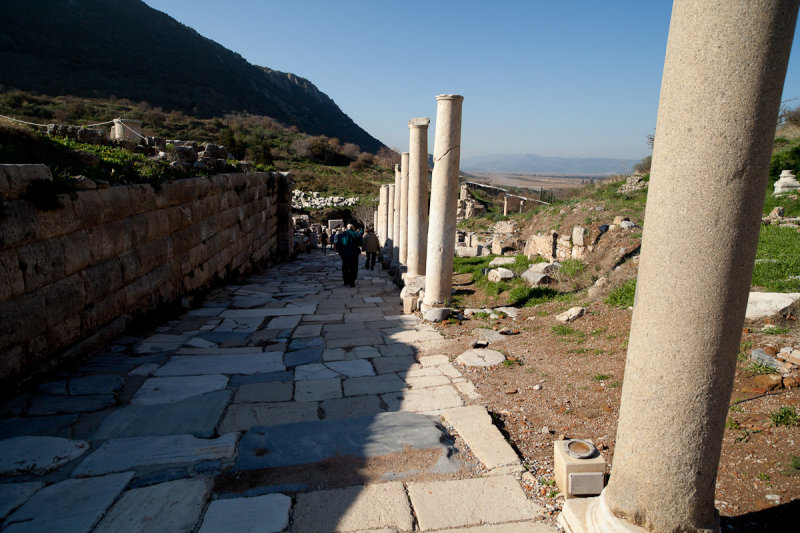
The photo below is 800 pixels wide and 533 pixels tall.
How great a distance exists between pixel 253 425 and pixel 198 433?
0.44 meters

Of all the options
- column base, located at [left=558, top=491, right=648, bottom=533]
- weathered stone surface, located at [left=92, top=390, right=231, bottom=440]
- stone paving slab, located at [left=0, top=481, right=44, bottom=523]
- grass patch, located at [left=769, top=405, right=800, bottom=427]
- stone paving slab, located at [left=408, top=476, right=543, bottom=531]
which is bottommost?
weathered stone surface, located at [left=92, top=390, right=231, bottom=440]

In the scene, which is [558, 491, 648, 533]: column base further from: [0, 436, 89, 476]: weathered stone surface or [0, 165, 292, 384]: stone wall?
[0, 165, 292, 384]: stone wall

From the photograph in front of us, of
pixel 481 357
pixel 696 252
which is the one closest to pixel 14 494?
pixel 696 252

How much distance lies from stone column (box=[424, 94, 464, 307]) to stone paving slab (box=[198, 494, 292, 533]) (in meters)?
5.38

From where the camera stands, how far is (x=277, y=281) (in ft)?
42.5

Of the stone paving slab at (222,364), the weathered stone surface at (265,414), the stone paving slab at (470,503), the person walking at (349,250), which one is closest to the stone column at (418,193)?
the person walking at (349,250)

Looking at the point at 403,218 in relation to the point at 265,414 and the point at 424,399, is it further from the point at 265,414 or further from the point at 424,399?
the point at 265,414

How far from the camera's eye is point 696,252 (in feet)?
7.00

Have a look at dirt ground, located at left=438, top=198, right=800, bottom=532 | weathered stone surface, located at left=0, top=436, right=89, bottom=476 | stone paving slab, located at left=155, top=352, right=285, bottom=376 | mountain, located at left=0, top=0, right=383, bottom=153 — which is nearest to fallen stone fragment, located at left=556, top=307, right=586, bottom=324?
dirt ground, located at left=438, top=198, right=800, bottom=532

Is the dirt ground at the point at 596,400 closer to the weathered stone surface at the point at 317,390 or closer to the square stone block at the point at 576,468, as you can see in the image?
the square stone block at the point at 576,468

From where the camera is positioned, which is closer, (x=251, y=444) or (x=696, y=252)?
(x=696, y=252)

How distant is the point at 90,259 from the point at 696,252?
6.07 metres

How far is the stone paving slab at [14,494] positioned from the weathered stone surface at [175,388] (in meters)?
1.38

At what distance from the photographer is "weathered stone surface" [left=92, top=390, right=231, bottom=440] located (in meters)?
3.84
